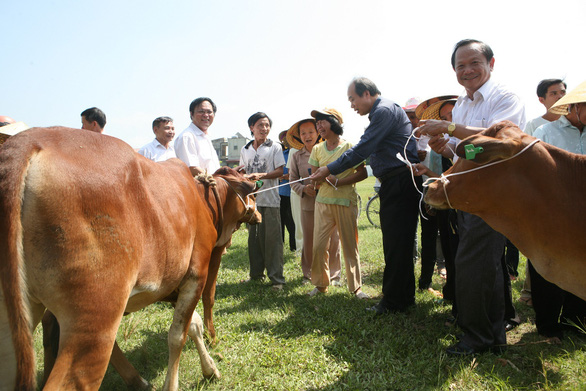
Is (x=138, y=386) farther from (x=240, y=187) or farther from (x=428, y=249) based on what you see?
(x=428, y=249)

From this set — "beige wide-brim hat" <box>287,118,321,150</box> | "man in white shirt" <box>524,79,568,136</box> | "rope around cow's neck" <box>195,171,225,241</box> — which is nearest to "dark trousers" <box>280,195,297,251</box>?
"beige wide-brim hat" <box>287,118,321,150</box>

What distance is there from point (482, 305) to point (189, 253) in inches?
98.0

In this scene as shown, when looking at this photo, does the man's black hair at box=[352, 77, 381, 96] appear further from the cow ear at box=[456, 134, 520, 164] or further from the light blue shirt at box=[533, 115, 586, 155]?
the cow ear at box=[456, 134, 520, 164]

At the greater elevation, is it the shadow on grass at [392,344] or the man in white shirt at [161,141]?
the man in white shirt at [161,141]

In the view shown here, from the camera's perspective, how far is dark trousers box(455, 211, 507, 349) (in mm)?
3188

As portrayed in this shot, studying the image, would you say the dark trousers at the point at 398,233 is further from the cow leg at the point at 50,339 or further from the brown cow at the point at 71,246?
the cow leg at the point at 50,339

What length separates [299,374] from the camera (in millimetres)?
3232

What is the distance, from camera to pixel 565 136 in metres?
3.52

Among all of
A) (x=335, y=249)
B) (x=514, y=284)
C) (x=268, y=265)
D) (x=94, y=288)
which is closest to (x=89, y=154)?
(x=94, y=288)

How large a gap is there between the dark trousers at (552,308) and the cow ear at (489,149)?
2212 millimetres

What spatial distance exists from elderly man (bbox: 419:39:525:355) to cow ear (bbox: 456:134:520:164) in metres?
0.96

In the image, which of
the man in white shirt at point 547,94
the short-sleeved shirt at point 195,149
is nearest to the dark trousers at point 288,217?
the short-sleeved shirt at point 195,149

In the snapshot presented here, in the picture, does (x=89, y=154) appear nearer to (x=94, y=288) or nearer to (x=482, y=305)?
(x=94, y=288)

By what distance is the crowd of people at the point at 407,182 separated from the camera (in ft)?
10.6
